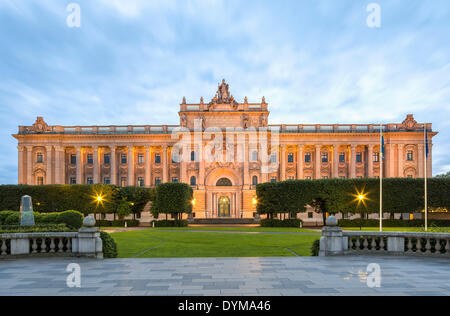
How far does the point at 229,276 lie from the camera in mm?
9797

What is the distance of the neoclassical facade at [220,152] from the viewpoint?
6106 centimetres

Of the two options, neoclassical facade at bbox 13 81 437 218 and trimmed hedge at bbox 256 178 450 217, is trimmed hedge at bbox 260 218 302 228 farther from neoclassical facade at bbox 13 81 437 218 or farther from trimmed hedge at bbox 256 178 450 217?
neoclassical facade at bbox 13 81 437 218

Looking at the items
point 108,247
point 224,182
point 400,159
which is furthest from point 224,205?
point 108,247

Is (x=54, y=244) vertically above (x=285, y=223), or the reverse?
(x=54, y=244)

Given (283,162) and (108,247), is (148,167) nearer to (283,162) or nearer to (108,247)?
(283,162)

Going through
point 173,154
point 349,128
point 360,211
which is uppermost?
point 349,128

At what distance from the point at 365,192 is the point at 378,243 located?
32.7m

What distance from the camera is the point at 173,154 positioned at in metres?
68.4

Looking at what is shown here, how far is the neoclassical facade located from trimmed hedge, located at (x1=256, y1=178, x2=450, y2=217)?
1568cm

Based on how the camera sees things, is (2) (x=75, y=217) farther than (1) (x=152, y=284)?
Yes

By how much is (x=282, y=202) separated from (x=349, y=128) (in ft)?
108

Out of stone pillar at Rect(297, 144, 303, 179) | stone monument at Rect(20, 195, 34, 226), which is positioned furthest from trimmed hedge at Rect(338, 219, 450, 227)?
stone monument at Rect(20, 195, 34, 226)

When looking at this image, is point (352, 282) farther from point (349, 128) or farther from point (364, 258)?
point (349, 128)
